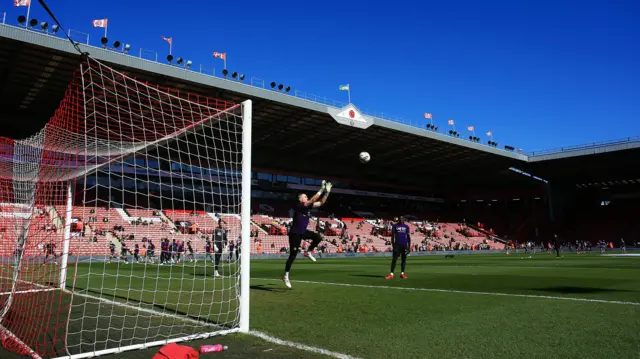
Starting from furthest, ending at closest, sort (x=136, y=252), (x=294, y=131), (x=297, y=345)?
1. (x=294, y=131)
2. (x=136, y=252)
3. (x=297, y=345)

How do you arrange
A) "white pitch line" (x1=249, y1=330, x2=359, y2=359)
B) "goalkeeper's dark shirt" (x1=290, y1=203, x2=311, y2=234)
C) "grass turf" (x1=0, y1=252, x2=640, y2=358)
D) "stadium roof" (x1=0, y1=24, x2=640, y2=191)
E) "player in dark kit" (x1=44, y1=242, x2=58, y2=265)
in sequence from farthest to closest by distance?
"stadium roof" (x1=0, y1=24, x2=640, y2=191) < "goalkeeper's dark shirt" (x1=290, y1=203, x2=311, y2=234) < "player in dark kit" (x1=44, y1=242, x2=58, y2=265) < "grass turf" (x1=0, y1=252, x2=640, y2=358) < "white pitch line" (x1=249, y1=330, x2=359, y2=359)

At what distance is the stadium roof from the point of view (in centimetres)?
2550

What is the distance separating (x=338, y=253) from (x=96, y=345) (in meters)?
33.6

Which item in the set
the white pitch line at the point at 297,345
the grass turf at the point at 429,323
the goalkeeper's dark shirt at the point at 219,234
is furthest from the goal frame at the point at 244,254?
the goalkeeper's dark shirt at the point at 219,234

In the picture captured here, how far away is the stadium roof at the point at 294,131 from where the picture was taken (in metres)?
25.5

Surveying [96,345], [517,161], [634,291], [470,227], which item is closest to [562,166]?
[517,161]

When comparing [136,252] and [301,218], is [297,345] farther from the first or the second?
[136,252]

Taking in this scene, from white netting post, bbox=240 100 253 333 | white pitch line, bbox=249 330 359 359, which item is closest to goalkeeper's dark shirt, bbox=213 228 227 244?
white netting post, bbox=240 100 253 333

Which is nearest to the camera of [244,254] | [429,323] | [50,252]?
[429,323]

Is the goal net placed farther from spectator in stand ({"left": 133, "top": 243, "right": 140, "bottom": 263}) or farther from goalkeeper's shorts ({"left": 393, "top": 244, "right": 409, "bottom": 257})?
spectator in stand ({"left": 133, "top": 243, "right": 140, "bottom": 263})

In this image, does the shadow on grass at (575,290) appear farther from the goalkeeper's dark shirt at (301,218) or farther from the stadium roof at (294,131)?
the stadium roof at (294,131)

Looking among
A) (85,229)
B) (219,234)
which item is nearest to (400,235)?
(219,234)

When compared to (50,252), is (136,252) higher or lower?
lower

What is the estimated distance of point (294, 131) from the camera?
40156 mm
